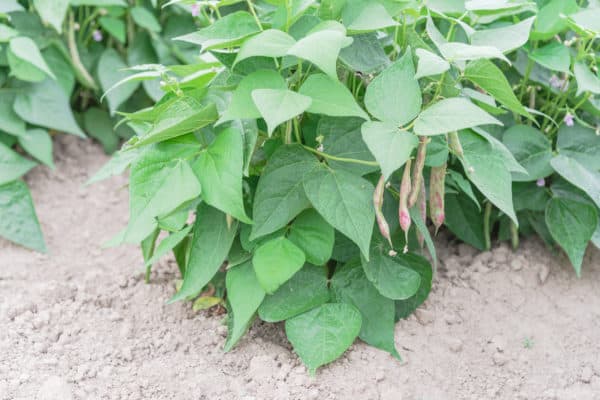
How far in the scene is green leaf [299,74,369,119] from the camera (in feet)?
3.84

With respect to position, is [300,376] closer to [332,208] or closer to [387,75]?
[332,208]

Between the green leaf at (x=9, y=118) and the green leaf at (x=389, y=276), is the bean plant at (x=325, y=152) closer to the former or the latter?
the green leaf at (x=389, y=276)

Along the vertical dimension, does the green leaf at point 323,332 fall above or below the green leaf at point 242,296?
below

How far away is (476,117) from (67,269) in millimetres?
1237

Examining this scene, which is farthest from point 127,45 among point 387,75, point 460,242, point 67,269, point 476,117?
point 476,117

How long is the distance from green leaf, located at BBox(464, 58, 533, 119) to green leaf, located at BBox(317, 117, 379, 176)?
241mm

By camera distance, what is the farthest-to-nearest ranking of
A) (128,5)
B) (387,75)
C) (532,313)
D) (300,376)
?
(128,5) < (532,313) < (300,376) < (387,75)

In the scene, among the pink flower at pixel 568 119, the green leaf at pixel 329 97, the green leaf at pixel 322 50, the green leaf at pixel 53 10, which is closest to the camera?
the green leaf at pixel 322 50

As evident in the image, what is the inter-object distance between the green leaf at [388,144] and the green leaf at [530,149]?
0.61 meters

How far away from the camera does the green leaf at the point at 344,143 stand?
4.50 feet

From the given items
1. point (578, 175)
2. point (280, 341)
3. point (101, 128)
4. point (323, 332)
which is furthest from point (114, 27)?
point (578, 175)

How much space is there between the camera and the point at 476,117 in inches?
45.3

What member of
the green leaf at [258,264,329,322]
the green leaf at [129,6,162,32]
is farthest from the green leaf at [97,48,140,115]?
the green leaf at [258,264,329,322]

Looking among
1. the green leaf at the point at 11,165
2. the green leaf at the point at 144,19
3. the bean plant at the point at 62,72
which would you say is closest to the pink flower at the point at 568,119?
the bean plant at the point at 62,72
